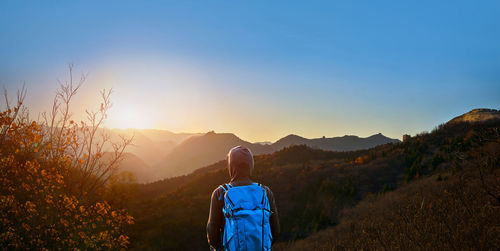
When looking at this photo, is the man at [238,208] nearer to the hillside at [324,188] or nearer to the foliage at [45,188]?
the foliage at [45,188]

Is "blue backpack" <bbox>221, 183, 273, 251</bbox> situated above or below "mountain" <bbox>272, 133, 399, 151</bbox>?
below

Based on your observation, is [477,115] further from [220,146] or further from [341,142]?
[220,146]

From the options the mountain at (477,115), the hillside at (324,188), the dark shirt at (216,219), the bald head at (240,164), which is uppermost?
the mountain at (477,115)

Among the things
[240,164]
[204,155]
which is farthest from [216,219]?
[204,155]

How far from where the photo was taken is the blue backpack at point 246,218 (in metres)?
2.19

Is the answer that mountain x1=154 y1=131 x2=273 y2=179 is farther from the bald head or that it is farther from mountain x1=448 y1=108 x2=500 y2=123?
the bald head

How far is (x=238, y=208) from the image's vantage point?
2238mm

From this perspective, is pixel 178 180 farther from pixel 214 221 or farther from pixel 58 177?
pixel 214 221

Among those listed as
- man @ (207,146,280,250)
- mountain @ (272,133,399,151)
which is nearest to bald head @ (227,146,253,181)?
man @ (207,146,280,250)

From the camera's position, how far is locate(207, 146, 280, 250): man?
87.4 inches

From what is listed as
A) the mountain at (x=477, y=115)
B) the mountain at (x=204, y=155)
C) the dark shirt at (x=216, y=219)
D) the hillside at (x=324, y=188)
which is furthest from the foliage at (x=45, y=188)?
the mountain at (x=204, y=155)

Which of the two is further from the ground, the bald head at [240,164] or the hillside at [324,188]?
the bald head at [240,164]

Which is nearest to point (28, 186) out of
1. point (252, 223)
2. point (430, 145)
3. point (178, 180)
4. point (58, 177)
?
point (58, 177)

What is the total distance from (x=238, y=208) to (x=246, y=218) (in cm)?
10
